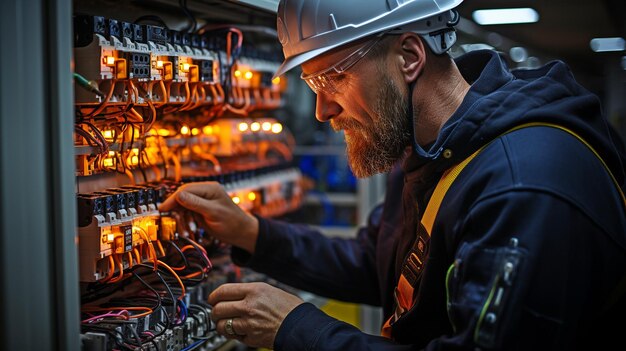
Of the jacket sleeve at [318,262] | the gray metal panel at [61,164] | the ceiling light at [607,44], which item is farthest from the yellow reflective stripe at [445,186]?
the ceiling light at [607,44]

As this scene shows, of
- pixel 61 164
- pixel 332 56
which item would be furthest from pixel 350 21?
pixel 61 164

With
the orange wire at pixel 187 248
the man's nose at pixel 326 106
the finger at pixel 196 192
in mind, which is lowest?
the orange wire at pixel 187 248

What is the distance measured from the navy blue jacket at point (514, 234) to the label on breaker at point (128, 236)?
395mm

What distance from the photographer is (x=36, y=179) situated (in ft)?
3.21

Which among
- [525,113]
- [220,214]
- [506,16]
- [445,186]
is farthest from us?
[506,16]

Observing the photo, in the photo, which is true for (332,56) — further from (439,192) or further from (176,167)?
(176,167)

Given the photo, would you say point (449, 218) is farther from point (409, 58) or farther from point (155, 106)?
point (155, 106)

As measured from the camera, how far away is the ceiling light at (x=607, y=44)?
12.7 feet

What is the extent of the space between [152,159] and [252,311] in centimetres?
56

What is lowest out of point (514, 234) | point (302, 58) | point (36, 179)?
point (514, 234)

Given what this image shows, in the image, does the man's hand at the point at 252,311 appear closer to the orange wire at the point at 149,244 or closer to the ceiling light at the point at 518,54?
the orange wire at the point at 149,244

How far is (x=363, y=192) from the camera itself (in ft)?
10.4

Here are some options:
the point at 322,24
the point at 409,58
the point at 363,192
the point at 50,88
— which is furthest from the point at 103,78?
the point at 363,192

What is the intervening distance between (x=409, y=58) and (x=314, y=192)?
197 centimetres
